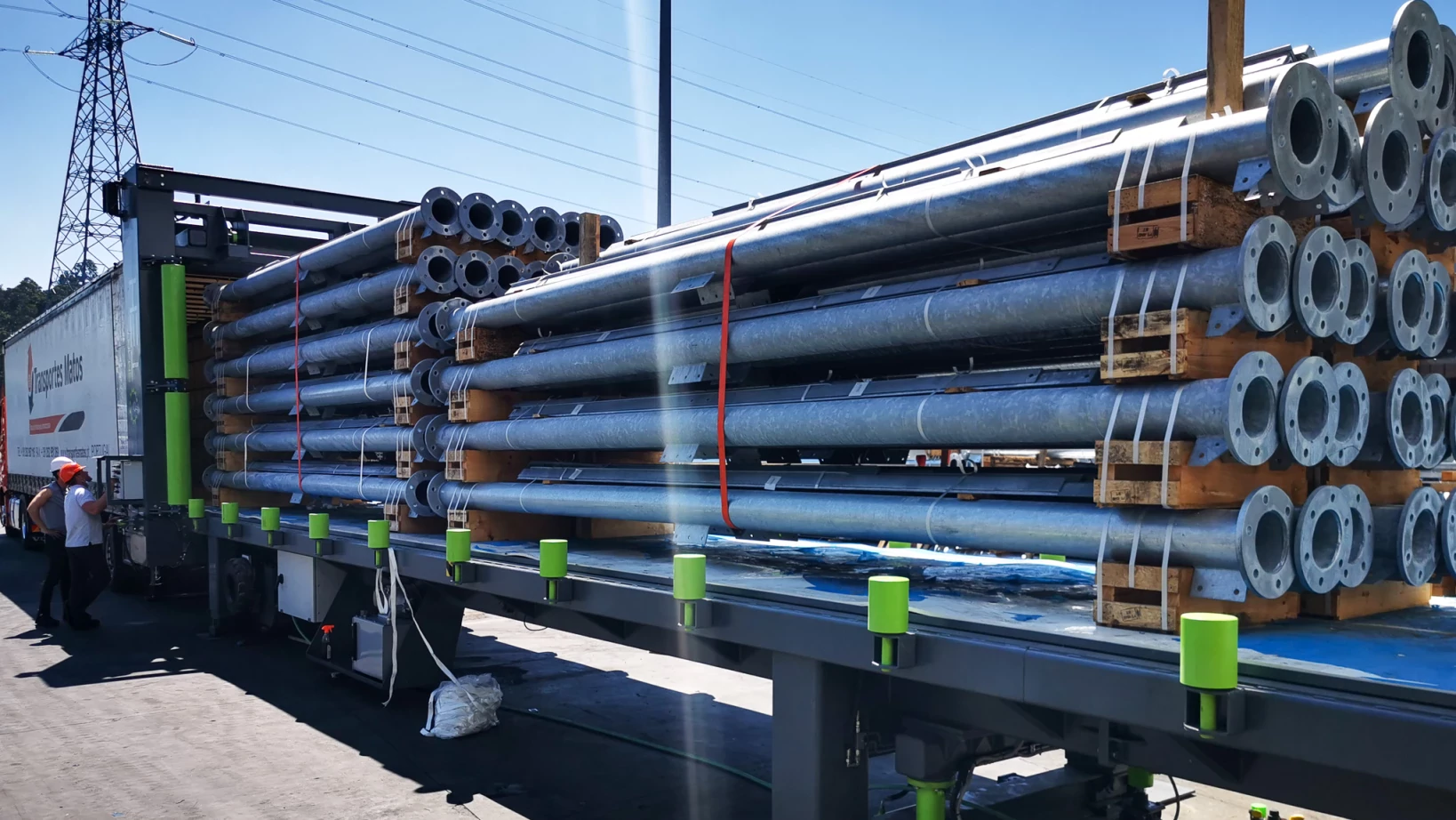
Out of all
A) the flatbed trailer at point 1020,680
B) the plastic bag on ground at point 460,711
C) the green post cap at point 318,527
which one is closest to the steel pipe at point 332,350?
the green post cap at point 318,527

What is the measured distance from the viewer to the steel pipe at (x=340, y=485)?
774 cm

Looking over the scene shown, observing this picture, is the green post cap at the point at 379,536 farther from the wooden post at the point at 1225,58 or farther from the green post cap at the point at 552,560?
the wooden post at the point at 1225,58

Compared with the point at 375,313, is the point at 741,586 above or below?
below

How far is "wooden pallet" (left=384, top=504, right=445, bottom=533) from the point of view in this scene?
7910 mm

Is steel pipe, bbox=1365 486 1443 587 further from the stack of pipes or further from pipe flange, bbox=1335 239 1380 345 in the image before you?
pipe flange, bbox=1335 239 1380 345

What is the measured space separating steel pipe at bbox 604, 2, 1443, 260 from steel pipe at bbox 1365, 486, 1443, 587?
52.7 inches

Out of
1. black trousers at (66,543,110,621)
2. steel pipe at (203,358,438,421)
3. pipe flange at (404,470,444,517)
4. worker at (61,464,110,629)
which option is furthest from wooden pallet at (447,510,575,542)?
black trousers at (66,543,110,621)

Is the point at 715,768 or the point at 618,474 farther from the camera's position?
→ the point at 715,768

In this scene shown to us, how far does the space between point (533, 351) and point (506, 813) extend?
106 inches

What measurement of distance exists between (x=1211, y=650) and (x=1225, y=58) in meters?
1.99

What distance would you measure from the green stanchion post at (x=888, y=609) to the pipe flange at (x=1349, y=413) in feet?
4.67

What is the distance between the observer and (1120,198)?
11.4 feet

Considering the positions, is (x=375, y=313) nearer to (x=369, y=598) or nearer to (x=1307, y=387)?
(x=369, y=598)

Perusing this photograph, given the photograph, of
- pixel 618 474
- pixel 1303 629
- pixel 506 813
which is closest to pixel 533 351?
pixel 618 474
